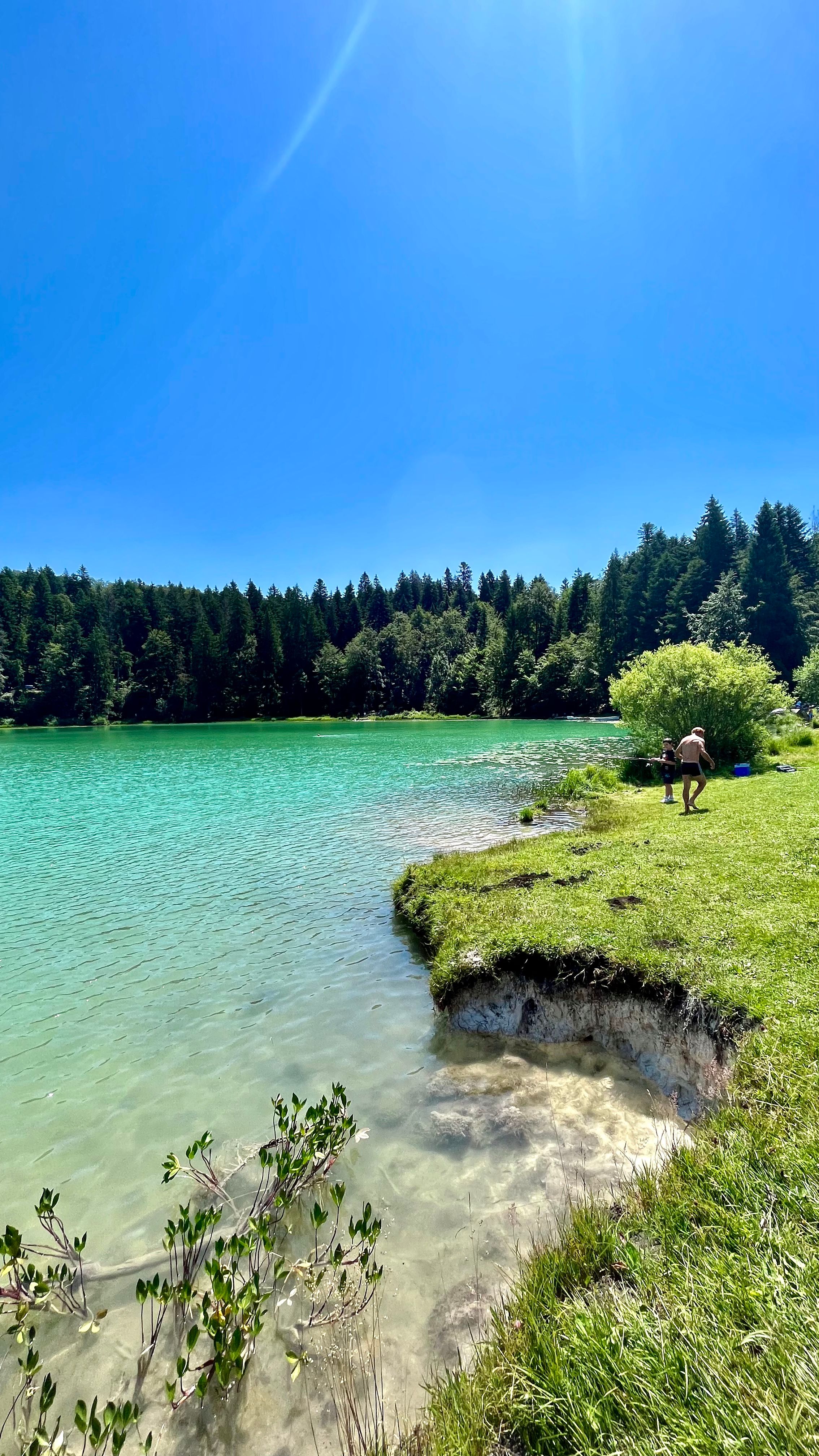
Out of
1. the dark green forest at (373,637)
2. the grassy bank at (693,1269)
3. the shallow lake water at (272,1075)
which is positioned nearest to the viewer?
the grassy bank at (693,1269)

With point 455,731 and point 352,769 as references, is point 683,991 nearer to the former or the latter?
point 352,769

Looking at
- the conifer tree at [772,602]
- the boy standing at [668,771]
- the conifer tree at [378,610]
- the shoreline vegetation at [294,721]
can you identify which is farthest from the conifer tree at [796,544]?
the boy standing at [668,771]

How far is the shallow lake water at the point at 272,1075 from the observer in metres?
4.52

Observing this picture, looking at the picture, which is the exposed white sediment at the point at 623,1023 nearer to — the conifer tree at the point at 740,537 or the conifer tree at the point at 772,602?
the conifer tree at the point at 772,602

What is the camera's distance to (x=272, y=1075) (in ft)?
25.3

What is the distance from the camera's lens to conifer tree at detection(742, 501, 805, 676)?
9150 cm

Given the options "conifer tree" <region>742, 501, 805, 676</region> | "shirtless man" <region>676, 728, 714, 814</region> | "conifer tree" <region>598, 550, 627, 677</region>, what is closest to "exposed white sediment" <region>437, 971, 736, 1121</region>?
"shirtless man" <region>676, 728, 714, 814</region>

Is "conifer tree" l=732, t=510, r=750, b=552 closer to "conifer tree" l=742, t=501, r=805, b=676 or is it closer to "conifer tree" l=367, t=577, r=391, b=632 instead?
"conifer tree" l=742, t=501, r=805, b=676

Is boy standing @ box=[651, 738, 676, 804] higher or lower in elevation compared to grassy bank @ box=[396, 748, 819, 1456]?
higher

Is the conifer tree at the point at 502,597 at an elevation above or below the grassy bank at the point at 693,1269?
above

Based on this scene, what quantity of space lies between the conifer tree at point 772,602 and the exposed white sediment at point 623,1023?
98.0 meters

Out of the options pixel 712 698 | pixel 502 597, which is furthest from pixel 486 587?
pixel 712 698

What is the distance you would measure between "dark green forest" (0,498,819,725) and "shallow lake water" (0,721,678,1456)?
9634 centimetres

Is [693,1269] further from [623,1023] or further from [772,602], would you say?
[772,602]
